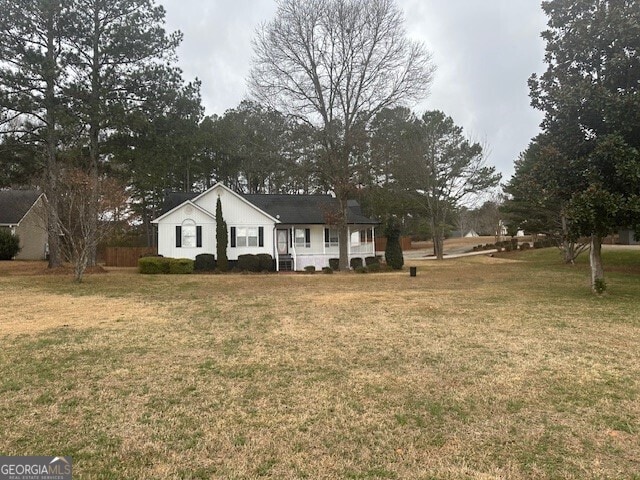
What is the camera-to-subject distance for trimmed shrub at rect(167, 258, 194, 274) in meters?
20.5

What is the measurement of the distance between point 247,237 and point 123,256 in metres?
8.83

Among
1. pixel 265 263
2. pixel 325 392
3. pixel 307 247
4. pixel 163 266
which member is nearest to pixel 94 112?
pixel 163 266

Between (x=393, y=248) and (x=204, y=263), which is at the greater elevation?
(x=393, y=248)

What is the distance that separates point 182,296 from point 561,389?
10.2 metres

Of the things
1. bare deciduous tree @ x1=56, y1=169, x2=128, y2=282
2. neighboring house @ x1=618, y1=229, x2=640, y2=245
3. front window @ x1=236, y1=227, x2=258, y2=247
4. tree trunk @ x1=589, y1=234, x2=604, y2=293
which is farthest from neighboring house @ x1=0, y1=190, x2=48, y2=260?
neighboring house @ x1=618, y1=229, x2=640, y2=245

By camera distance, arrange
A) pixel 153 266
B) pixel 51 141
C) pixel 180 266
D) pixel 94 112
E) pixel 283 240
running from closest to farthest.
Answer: pixel 94 112 < pixel 51 141 < pixel 153 266 < pixel 180 266 < pixel 283 240

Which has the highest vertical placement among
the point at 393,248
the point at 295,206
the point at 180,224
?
the point at 295,206

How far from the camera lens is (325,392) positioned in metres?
4.41

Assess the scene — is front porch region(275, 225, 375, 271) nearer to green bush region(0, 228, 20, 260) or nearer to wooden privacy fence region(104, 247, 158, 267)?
wooden privacy fence region(104, 247, 158, 267)

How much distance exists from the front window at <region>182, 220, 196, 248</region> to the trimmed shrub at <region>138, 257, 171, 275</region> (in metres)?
2.95

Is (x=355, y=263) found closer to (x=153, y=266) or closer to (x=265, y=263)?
(x=265, y=263)

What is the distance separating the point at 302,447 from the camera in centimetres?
324

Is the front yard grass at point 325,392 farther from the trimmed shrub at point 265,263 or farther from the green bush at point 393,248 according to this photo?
the green bush at point 393,248

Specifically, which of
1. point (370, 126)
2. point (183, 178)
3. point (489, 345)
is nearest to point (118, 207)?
point (370, 126)
